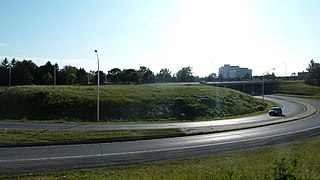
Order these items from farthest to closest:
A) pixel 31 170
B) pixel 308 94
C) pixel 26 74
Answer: pixel 308 94, pixel 26 74, pixel 31 170

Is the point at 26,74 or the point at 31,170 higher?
the point at 26,74

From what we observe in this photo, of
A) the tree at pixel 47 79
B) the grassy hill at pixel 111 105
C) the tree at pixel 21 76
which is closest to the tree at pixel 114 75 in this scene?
the tree at pixel 47 79

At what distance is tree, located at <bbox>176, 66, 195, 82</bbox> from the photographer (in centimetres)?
18012

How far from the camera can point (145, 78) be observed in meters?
152

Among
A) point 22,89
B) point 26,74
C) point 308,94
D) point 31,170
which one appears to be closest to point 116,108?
point 22,89

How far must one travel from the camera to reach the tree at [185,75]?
180m

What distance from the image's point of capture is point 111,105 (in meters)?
49.7

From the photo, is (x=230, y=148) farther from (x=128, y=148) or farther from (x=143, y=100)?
(x=143, y=100)

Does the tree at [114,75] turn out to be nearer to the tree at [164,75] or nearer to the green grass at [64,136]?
the tree at [164,75]

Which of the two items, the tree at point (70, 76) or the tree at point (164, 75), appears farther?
the tree at point (164, 75)

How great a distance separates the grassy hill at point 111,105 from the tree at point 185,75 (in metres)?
119

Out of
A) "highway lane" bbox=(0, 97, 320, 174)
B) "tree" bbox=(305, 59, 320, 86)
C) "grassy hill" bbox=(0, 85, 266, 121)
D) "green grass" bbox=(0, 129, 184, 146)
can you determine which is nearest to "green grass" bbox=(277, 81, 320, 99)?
"tree" bbox=(305, 59, 320, 86)

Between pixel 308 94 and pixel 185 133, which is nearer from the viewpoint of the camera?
pixel 185 133

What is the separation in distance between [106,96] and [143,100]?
5.74 meters
